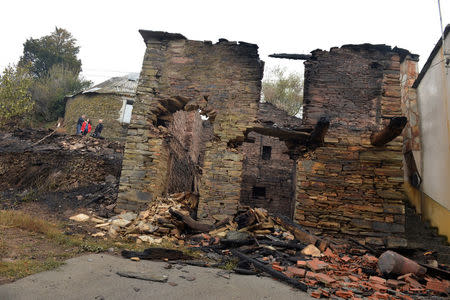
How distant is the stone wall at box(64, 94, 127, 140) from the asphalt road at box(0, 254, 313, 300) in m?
15.2

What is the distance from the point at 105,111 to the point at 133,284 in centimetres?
1707

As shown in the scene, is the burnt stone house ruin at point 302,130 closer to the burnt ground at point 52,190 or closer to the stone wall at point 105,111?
the burnt ground at point 52,190

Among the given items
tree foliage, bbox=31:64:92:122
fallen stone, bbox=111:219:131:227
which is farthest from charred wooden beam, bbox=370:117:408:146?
tree foliage, bbox=31:64:92:122

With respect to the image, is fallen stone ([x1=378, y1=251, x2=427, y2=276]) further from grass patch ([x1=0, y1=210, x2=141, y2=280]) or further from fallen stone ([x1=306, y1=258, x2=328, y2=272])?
grass patch ([x1=0, y1=210, x2=141, y2=280])

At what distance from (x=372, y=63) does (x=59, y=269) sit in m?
8.12

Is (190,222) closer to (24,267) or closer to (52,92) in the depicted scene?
(24,267)

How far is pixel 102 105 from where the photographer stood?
18375mm

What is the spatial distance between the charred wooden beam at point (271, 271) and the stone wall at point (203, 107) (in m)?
2.11

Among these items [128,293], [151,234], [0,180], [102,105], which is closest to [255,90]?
[151,234]

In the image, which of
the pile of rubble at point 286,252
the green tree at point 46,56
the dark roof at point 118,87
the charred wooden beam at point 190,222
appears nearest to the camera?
the pile of rubble at point 286,252

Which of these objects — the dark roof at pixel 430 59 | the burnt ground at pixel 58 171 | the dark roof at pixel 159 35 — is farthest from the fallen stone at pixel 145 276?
the dark roof at pixel 430 59

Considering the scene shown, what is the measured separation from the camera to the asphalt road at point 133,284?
2.88 m

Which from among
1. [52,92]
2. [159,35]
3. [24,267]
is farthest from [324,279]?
[52,92]

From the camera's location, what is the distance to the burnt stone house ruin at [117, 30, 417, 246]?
6590 millimetres
